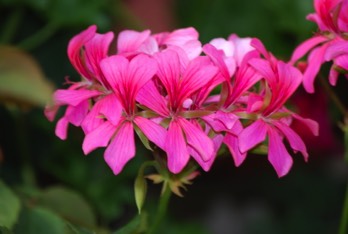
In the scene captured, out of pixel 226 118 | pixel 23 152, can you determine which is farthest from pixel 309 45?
pixel 23 152

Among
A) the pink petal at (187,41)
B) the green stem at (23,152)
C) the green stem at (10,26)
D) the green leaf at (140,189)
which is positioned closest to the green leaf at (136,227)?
the green leaf at (140,189)

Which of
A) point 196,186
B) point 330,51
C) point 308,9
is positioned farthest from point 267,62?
point 196,186

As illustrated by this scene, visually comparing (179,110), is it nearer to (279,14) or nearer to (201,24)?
(279,14)

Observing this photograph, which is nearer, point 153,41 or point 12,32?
point 153,41

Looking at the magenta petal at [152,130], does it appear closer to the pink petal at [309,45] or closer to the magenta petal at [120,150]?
the magenta petal at [120,150]

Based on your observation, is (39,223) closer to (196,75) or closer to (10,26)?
(196,75)

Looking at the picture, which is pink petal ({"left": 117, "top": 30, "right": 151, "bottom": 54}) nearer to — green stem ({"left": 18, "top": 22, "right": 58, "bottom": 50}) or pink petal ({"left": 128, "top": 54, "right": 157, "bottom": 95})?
pink petal ({"left": 128, "top": 54, "right": 157, "bottom": 95})
